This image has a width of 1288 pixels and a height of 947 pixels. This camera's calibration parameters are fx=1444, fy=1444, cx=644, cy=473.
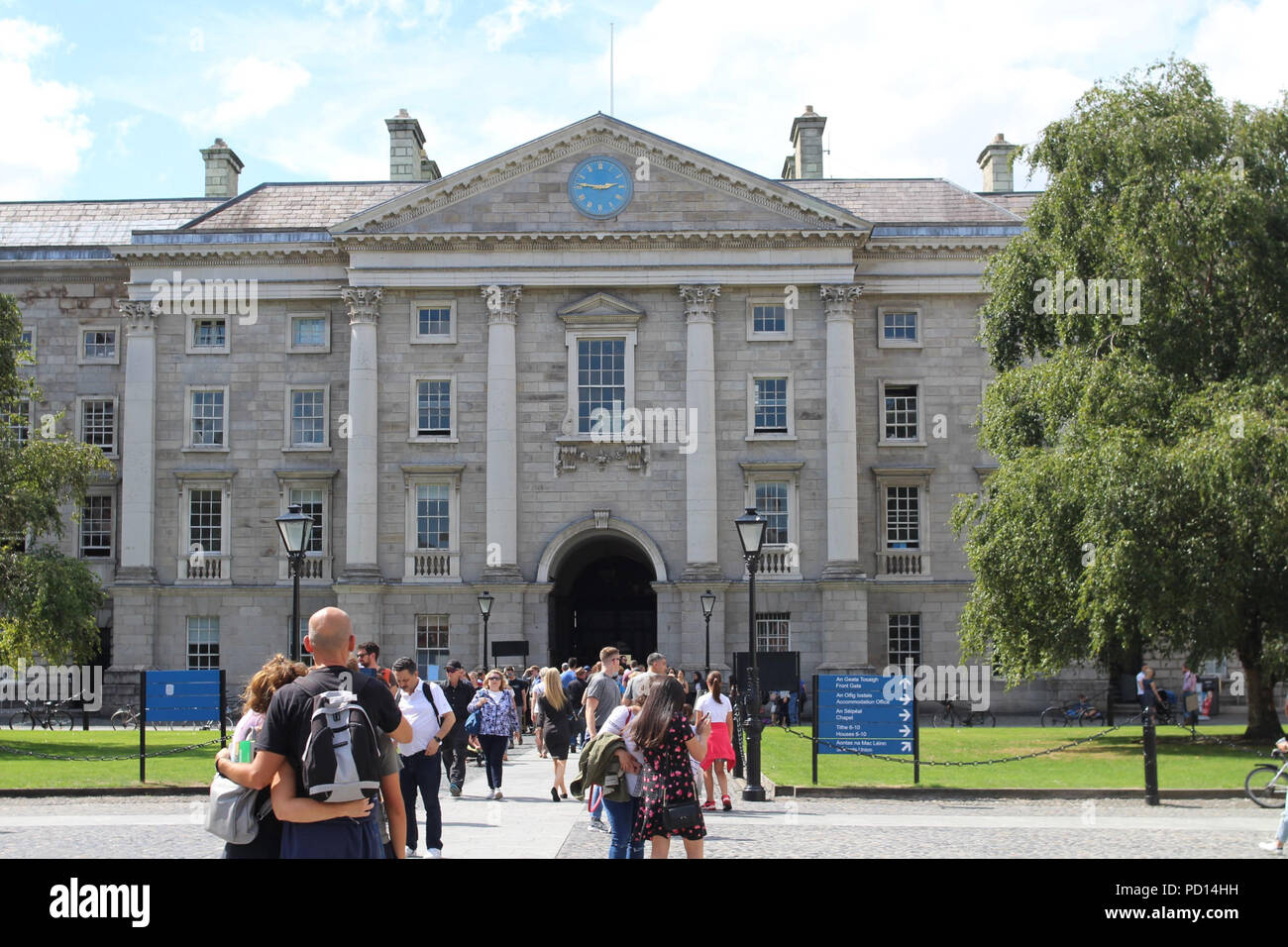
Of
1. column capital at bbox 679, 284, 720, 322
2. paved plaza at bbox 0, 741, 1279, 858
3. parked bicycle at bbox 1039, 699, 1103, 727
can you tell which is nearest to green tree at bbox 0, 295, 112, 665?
paved plaza at bbox 0, 741, 1279, 858

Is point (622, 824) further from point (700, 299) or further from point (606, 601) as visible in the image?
point (606, 601)

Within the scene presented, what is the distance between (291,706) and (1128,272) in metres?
26.2

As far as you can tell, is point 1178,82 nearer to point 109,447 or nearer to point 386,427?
point 386,427

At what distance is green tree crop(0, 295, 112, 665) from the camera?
32.8m

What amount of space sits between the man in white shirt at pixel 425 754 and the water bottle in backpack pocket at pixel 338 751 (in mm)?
6679

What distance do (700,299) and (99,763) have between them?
25.1 m

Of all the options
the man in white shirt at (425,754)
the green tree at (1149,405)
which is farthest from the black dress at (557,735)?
the green tree at (1149,405)

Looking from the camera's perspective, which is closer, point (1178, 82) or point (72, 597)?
point (1178, 82)

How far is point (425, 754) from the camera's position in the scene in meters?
14.6

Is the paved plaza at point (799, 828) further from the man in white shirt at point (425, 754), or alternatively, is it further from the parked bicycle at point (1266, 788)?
the man in white shirt at point (425, 754)

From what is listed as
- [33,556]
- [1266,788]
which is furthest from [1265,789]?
[33,556]

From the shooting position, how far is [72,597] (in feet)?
112

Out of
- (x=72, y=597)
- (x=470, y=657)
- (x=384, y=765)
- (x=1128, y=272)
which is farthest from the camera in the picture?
(x=470, y=657)

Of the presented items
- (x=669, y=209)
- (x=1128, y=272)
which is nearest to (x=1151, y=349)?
(x=1128, y=272)
